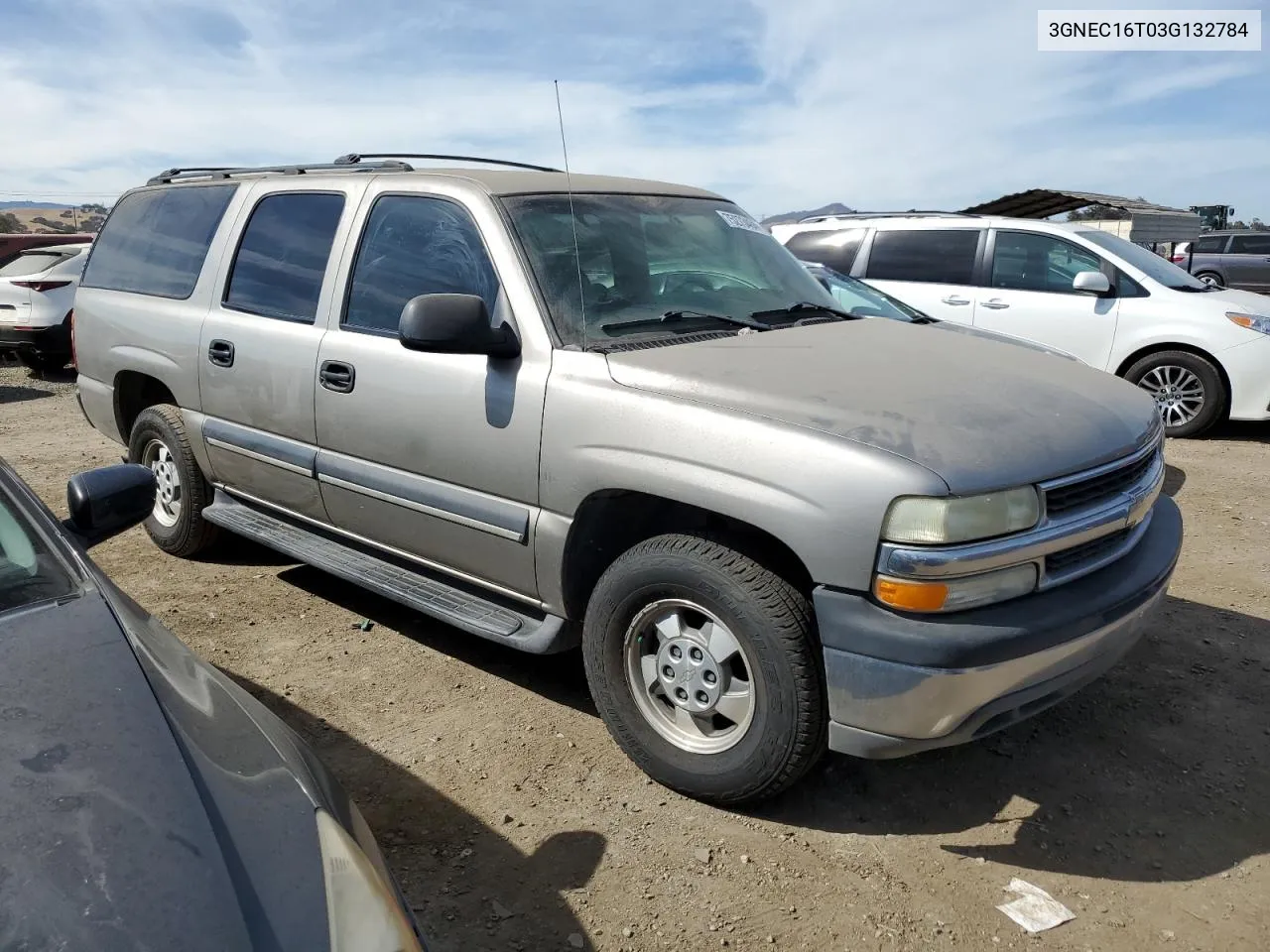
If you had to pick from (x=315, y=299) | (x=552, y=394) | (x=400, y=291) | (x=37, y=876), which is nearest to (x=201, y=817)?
(x=37, y=876)

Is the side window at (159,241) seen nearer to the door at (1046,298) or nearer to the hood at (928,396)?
the hood at (928,396)

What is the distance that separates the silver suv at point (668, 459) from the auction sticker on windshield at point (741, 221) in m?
0.02

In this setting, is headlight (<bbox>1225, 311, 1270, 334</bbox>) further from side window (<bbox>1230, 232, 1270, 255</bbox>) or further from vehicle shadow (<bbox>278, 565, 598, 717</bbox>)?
side window (<bbox>1230, 232, 1270, 255</bbox>)

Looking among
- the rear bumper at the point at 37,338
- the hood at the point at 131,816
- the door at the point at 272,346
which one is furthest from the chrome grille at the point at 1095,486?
the rear bumper at the point at 37,338

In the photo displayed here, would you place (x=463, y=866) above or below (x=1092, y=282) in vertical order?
below

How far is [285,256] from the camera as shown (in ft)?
13.9

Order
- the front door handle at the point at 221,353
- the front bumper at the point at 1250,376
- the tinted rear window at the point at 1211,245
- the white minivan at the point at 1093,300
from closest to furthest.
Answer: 1. the front door handle at the point at 221,353
2. the front bumper at the point at 1250,376
3. the white minivan at the point at 1093,300
4. the tinted rear window at the point at 1211,245

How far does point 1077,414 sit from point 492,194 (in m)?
2.11

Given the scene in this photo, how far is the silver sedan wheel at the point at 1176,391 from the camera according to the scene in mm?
7969

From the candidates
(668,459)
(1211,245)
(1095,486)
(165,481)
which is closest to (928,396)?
(1095,486)

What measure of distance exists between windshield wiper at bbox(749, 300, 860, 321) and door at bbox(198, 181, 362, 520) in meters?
1.75

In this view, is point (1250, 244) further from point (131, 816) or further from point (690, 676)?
point (131, 816)

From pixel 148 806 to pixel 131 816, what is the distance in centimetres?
3

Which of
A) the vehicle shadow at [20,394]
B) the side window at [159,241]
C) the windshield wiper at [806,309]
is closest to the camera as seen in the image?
the windshield wiper at [806,309]
